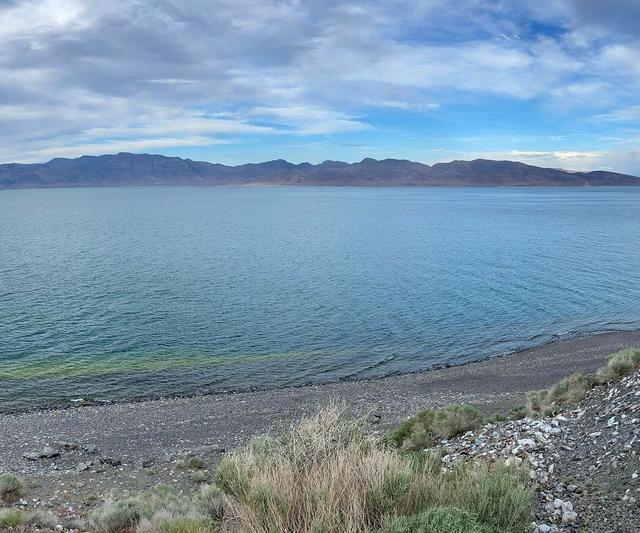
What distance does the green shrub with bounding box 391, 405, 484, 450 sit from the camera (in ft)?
47.0

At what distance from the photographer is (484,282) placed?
5288 centimetres

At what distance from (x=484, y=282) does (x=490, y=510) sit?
47.5 metres

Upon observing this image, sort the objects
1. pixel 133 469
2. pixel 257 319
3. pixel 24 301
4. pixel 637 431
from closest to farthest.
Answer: pixel 637 431
pixel 133 469
pixel 257 319
pixel 24 301

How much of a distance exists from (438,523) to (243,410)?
18.5m

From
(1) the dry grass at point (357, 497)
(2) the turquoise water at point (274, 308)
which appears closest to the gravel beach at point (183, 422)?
(2) the turquoise water at point (274, 308)

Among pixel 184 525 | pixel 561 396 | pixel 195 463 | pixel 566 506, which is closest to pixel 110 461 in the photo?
pixel 195 463

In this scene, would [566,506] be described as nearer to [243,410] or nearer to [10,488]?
[10,488]

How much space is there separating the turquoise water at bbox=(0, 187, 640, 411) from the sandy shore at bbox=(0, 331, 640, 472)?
224 cm

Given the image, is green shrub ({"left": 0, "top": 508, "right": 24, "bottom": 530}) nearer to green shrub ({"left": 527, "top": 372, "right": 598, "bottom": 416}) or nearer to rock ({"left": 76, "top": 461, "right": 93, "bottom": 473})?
rock ({"left": 76, "top": 461, "right": 93, "bottom": 473})

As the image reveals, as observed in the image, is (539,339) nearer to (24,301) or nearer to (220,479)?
(220,479)

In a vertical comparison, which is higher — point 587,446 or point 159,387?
point 587,446

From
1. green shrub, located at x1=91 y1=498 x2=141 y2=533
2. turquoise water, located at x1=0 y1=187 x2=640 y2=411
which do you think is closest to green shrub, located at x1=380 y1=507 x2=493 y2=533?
green shrub, located at x1=91 y1=498 x2=141 y2=533

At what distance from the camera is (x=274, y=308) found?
4225 cm

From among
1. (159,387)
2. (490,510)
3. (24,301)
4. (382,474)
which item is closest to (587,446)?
(490,510)
